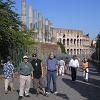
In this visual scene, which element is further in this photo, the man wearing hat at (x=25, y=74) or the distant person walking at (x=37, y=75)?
the distant person walking at (x=37, y=75)

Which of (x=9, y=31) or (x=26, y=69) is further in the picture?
(x=9, y=31)

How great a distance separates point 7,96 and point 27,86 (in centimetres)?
98

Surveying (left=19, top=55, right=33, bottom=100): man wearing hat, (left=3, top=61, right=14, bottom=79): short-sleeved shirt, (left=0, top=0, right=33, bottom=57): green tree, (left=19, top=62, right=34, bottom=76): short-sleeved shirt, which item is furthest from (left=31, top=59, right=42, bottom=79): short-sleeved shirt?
(left=0, top=0, right=33, bottom=57): green tree

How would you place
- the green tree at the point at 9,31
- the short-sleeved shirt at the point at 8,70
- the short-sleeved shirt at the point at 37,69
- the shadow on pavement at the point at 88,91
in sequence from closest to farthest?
the short-sleeved shirt at the point at 37,69 < the shadow on pavement at the point at 88,91 < the short-sleeved shirt at the point at 8,70 < the green tree at the point at 9,31

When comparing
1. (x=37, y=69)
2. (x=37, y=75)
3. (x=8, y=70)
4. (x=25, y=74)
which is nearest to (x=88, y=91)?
(x=37, y=75)

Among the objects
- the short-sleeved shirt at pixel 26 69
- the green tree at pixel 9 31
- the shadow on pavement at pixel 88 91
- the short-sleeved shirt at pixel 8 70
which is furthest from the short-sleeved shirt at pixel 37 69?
the green tree at pixel 9 31

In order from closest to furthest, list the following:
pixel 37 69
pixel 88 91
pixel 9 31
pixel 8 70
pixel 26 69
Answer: pixel 26 69 → pixel 37 69 → pixel 8 70 → pixel 88 91 → pixel 9 31

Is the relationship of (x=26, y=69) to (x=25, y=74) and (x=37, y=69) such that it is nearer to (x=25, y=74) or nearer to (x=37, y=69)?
(x=25, y=74)

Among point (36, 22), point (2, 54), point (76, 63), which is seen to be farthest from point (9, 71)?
point (36, 22)

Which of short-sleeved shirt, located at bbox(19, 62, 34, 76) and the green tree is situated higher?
the green tree

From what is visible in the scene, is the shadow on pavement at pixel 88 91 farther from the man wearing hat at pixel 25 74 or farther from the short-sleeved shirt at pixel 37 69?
the man wearing hat at pixel 25 74

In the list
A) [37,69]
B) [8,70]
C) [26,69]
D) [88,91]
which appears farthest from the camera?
[88,91]

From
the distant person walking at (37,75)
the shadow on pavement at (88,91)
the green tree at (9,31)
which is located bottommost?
the shadow on pavement at (88,91)

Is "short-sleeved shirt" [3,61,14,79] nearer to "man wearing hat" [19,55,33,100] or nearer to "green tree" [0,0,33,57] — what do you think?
"man wearing hat" [19,55,33,100]
